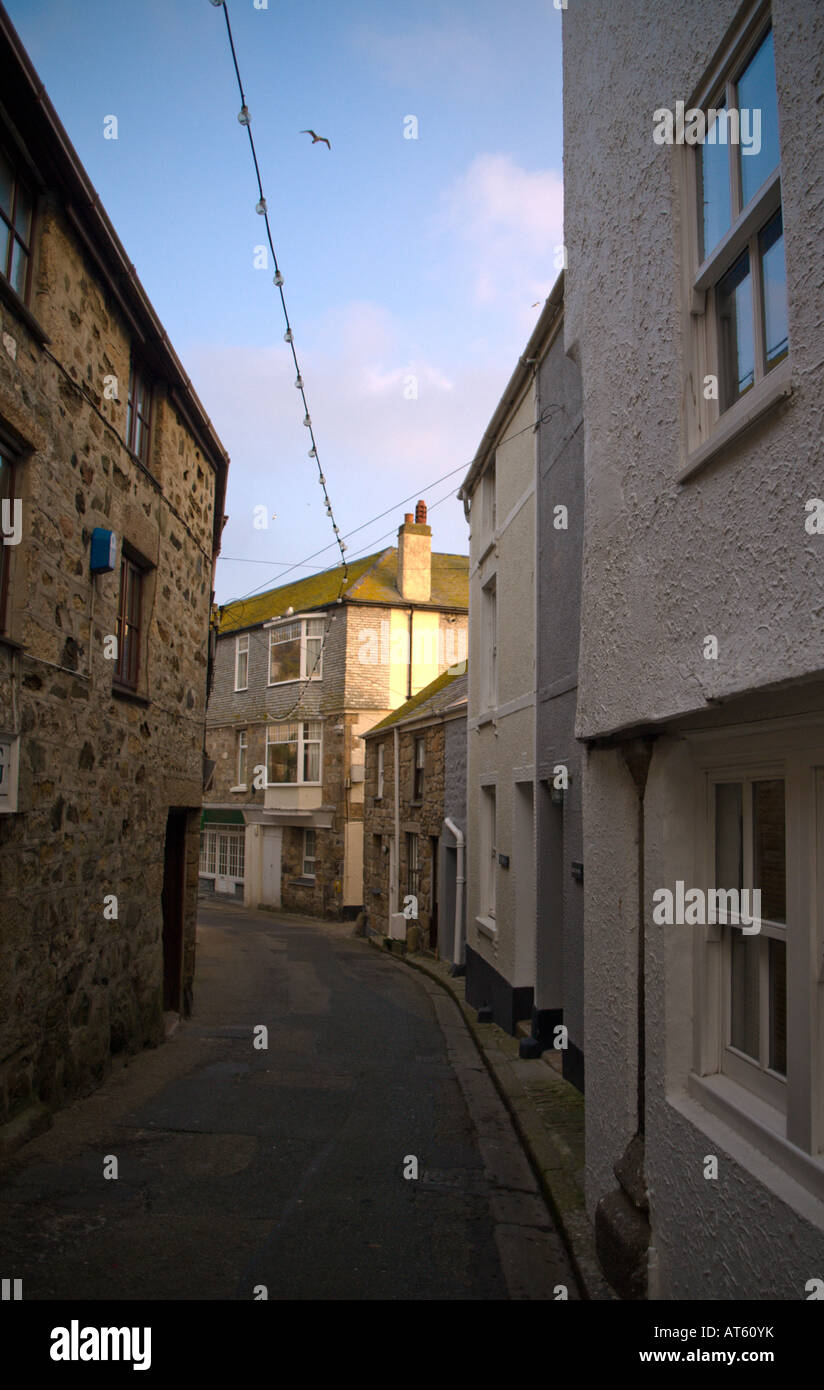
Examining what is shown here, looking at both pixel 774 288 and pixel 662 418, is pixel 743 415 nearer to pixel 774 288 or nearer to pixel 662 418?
pixel 774 288

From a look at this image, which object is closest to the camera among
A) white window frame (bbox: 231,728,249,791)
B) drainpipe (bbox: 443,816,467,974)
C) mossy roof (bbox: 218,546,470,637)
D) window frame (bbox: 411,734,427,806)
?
drainpipe (bbox: 443,816,467,974)

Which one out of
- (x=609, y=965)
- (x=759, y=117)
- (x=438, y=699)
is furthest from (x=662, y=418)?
(x=438, y=699)

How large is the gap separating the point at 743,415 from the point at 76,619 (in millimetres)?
5250

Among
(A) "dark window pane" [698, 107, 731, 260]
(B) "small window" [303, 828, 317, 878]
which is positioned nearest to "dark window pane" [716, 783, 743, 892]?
(A) "dark window pane" [698, 107, 731, 260]

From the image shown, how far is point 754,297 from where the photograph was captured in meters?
3.39

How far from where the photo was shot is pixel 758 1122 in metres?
3.21

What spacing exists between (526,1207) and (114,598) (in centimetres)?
543

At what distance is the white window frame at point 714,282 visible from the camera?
10.6 feet

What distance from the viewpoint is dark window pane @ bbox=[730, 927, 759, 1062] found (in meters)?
3.56

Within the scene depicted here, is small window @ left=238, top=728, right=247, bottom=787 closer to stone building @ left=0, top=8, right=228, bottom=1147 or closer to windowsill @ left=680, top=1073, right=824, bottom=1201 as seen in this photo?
stone building @ left=0, top=8, right=228, bottom=1147

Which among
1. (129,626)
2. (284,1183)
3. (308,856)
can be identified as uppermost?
(129,626)

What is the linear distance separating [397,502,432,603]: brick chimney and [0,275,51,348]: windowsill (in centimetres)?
2224

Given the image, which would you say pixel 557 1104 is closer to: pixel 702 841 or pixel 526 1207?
pixel 526 1207

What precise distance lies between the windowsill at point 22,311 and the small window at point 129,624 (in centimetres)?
253
